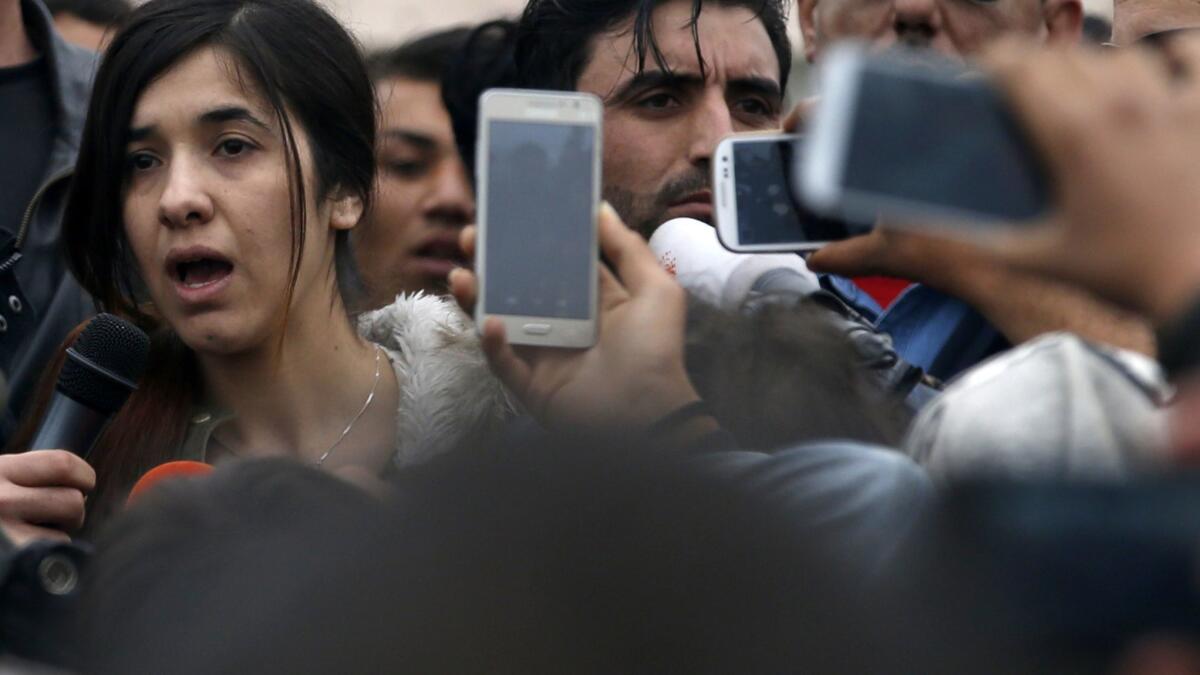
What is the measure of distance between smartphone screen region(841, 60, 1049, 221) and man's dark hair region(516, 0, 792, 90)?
235 cm

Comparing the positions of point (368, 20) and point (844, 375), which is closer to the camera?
point (844, 375)

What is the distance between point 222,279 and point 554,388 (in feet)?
3.78

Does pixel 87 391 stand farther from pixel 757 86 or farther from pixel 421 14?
pixel 421 14

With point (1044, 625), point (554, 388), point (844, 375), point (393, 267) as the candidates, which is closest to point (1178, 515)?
point (1044, 625)

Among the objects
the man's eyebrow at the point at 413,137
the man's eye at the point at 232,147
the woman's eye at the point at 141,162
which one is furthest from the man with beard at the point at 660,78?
the woman's eye at the point at 141,162

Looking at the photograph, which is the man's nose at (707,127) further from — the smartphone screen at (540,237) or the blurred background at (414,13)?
the blurred background at (414,13)

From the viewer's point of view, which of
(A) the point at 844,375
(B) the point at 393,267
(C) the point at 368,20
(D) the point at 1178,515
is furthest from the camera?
(C) the point at 368,20

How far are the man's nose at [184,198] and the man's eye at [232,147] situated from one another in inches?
2.3

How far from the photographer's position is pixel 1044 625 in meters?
0.87

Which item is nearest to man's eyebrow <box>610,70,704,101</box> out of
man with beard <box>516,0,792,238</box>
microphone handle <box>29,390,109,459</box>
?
man with beard <box>516,0,792,238</box>

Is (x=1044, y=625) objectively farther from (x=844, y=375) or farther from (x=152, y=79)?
(x=152, y=79)

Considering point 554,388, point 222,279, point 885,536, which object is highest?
point 885,536

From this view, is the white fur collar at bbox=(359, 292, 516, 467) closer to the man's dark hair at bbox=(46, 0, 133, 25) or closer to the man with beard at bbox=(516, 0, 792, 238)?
the man with beard at bbox=(516, 0, 792, 238)

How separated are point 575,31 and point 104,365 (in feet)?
4.70
